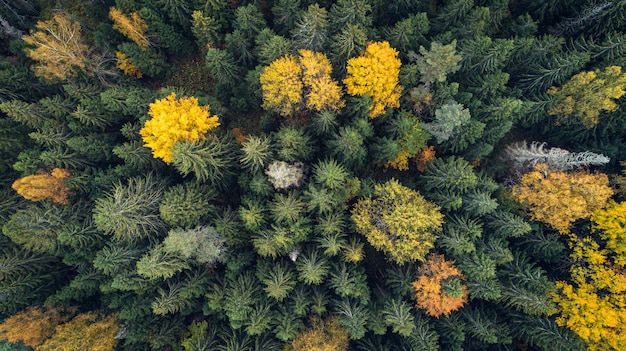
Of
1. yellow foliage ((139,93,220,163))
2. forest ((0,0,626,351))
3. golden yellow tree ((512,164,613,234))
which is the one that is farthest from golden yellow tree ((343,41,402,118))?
golden yellow tree ((512,164,613,234))

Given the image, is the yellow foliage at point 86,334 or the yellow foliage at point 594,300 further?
the yellow foliage at point 86,334

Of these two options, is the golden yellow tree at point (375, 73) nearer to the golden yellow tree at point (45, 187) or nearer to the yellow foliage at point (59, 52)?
the yellow foliage at point (59, 52)

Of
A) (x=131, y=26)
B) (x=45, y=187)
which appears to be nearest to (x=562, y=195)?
(x=131, y=26)

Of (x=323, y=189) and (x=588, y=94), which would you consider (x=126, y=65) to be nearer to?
(x=323, y=189)

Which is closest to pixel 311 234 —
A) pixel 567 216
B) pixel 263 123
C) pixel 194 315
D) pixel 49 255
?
pixel 263 123

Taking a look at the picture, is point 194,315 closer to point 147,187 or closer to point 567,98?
point 147,187

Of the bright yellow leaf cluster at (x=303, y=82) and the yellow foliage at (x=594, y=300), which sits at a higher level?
the bright yellow leaf cluster at (x=303, y=82)

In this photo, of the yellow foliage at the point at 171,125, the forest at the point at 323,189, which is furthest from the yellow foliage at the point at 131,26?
the yellow foliage at the point at 171,125
